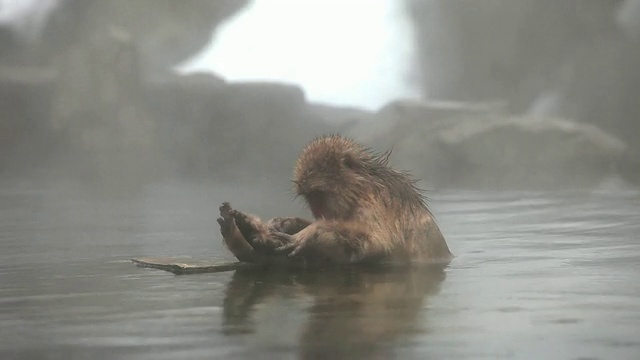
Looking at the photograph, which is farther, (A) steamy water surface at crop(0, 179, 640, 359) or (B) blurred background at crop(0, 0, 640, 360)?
(B) blurred background at crop(0, 0, 640, 360)

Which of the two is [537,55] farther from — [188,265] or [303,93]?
[188,265]

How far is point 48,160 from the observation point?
6.79 meters

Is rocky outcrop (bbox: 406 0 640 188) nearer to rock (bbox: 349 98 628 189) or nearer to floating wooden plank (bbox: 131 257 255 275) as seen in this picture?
rock (bbox: 349 98 628 189)

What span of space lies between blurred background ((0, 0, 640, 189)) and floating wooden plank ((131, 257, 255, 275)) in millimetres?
4285

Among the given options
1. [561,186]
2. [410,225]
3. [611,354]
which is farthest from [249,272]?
[561,186]

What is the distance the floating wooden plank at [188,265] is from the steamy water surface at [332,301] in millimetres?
47

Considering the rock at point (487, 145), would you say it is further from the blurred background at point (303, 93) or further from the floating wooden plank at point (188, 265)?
the floating wooden plank at point (188, 265)

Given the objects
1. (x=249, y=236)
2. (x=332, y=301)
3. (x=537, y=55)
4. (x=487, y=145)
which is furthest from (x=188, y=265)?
(x=537, y=55)

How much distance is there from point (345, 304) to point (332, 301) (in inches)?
1.7

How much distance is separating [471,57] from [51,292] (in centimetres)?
568

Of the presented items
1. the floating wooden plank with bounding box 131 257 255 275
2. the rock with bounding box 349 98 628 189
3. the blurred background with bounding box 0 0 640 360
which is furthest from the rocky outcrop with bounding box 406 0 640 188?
the floating wooden plank with bounding box 131 257 255 275

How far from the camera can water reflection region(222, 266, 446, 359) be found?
129 cm

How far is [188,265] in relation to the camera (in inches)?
86.0

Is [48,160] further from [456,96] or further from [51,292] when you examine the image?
[51,292]
